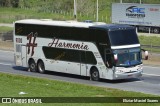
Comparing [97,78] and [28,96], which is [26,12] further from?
[28,96]

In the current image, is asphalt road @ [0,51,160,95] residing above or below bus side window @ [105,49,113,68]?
below

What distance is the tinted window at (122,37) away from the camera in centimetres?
2800

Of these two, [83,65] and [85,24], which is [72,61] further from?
[85,24]

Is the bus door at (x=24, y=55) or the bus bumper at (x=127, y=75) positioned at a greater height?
the bus door at (x=24, y=55)

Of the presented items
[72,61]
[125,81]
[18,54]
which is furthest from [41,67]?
[125,81]

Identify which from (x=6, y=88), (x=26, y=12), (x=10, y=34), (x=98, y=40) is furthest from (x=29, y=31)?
(x=26, y=12)

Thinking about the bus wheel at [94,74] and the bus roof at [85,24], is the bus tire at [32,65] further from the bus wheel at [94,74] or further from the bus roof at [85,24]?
the bus wheel at [94,74]

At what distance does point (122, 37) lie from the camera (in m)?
28.4

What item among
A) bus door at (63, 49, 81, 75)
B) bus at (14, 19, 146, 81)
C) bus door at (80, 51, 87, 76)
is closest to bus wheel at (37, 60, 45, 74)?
bus at (14, 19, 146, 81)

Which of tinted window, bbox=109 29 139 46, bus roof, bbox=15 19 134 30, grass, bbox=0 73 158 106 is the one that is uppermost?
bus roof, bbox=15 19 134 30

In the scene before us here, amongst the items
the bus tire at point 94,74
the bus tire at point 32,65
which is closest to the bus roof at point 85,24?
A: the bus tire at point 94,74

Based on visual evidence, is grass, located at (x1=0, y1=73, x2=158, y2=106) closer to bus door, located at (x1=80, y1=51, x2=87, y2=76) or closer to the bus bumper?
bus door, located at (x1=80, y1=51, x2=87, y2=76)

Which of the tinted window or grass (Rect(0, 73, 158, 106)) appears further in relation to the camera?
the tinted window

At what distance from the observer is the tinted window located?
28003 millimetres
